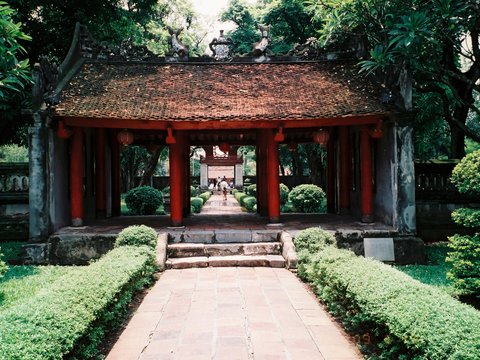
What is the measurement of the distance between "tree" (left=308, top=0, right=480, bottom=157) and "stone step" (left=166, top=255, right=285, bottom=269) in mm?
4766

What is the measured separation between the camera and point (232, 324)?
5566mm

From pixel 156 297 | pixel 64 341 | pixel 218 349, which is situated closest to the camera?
pixel 64 341

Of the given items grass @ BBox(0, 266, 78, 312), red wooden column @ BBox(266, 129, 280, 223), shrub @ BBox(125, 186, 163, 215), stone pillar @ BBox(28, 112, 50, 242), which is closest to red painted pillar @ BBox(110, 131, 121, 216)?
shrub @ BBox(125, 186, 163, 215)

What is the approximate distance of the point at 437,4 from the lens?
8742 mm

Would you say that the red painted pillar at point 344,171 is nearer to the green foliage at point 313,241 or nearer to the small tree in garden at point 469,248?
the green foliage at point 313,241

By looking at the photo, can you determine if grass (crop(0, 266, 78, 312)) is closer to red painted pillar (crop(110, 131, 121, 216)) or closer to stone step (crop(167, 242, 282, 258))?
stone step (crop(167, 242, 282, 258))

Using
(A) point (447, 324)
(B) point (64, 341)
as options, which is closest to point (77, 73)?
(B) point (64, 341)

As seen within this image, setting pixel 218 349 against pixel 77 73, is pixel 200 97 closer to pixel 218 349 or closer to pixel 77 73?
pixel 77 73

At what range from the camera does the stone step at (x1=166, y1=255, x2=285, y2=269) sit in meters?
9.16

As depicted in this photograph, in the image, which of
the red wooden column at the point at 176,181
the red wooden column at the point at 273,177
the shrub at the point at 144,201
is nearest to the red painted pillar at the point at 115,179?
the shrub at the point at 144,201

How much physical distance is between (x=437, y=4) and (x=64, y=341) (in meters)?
8.79

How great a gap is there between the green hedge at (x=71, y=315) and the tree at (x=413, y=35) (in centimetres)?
716

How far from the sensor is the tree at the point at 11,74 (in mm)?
7363

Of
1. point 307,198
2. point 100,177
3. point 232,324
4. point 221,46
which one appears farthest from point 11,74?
point 307,198
